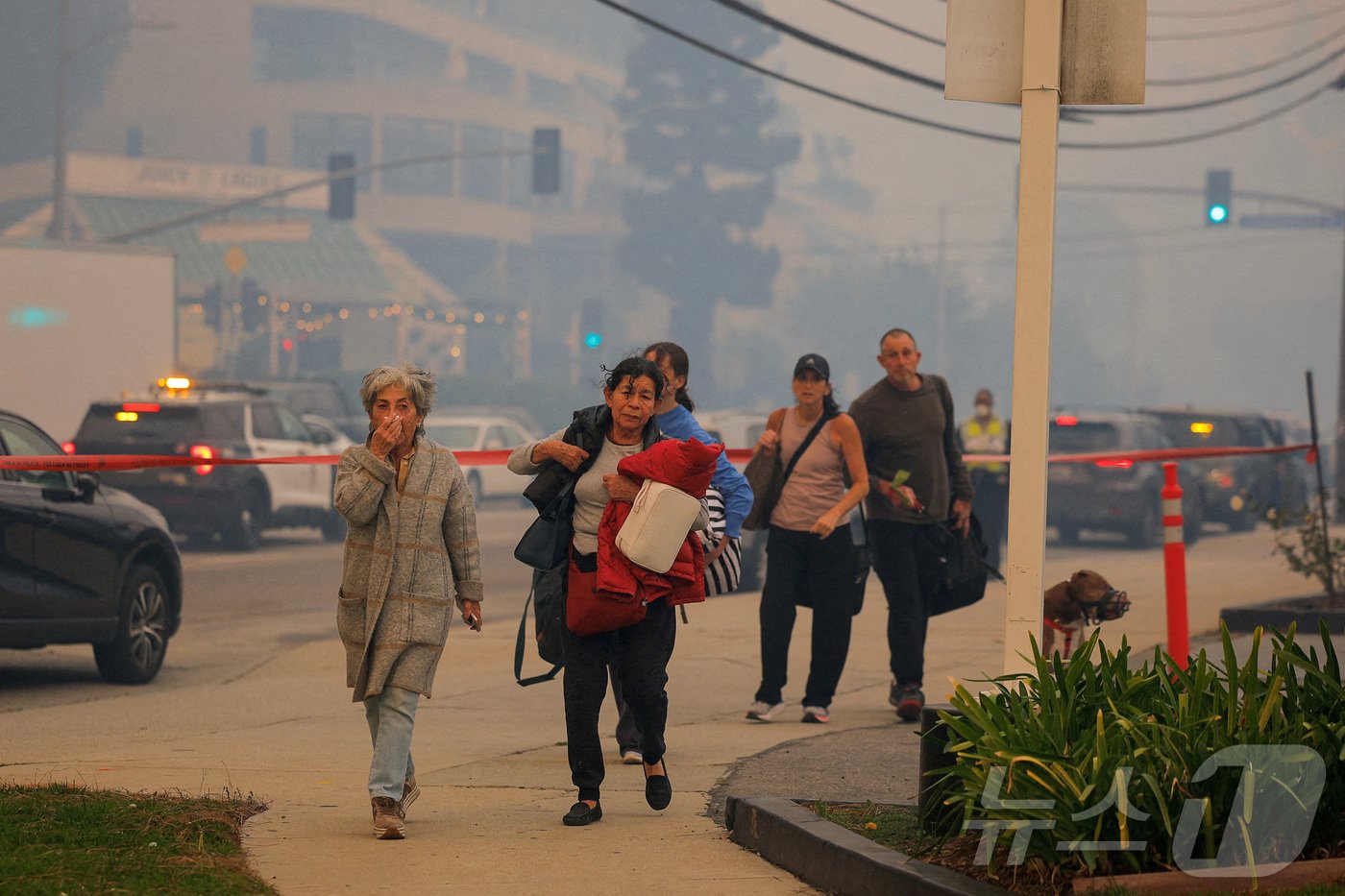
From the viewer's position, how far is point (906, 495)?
365 inches

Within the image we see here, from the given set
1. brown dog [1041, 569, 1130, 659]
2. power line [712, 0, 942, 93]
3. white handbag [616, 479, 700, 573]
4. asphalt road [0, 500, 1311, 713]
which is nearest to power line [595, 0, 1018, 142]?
power line [712, 0, 942, 93]

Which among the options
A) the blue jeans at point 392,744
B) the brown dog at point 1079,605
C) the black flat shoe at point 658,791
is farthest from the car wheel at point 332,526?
the blue jeans at point 392,744

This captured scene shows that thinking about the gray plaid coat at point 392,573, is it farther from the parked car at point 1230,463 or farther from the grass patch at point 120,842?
the parked car at point 1230,463

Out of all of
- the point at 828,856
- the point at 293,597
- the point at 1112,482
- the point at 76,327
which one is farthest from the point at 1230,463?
the point at 828,856

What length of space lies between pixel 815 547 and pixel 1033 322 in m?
3.70

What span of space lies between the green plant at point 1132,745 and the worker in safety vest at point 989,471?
14048mm

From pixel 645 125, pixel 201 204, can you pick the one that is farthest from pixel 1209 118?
pixel 201 204

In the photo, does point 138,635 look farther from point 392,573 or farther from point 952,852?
point 952,852

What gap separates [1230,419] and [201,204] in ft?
208

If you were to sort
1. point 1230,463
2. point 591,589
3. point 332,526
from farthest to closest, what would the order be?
point 1230,463, point 332,526, point 591,589

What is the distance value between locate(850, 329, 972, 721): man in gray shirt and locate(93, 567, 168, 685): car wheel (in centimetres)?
455

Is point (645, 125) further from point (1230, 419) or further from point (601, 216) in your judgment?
point (1230, 419)

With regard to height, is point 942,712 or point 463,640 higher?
point 942,712

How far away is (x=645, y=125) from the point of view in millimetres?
100188
